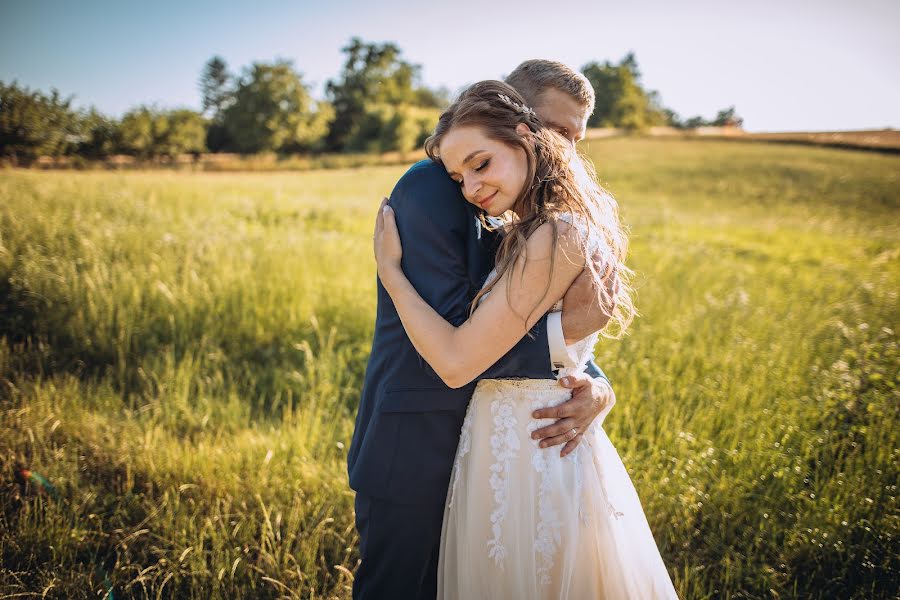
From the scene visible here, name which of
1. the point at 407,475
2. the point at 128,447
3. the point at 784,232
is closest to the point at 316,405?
the point at 128,447

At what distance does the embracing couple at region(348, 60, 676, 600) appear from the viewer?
4.75 feet

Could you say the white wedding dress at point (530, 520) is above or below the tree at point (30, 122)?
below

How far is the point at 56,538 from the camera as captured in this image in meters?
2.30

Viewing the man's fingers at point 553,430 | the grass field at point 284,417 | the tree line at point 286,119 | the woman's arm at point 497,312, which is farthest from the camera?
the tree line at point 286,119

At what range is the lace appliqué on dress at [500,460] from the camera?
1565mm

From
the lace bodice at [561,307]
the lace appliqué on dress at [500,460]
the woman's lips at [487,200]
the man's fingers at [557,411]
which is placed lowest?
the lace appliqué on dress at [500,460]

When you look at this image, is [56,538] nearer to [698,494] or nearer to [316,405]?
[316,405]

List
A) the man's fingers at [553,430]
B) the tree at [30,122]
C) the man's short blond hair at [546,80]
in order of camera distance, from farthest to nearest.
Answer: the tree at [30,122]
the man's short blond hair at [546,80]
the man's fingers at [553,430]

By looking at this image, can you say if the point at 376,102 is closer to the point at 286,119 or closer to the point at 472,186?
the point at 286,119

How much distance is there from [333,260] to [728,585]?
A: 4790 mm

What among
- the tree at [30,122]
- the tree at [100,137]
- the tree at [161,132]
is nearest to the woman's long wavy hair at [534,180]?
the tree at [30,122]

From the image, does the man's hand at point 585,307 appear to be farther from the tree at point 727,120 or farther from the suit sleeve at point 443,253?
the tree at point 727,120

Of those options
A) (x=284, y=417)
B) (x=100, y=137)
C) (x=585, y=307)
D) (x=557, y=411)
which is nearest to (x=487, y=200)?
(x=585, y=307)

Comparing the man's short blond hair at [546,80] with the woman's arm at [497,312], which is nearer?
the woman's arm at [497,312]
